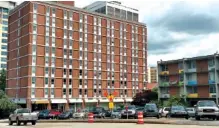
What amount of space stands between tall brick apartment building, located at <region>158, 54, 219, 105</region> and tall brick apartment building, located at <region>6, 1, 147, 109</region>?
21.1 m

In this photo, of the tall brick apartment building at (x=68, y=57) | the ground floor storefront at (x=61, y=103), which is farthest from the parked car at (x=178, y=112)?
the tall brick apartment building at (x=68, y=57)

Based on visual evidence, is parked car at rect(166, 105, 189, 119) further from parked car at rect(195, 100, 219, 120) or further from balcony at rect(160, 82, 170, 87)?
balcony at rect(160, 82, 170, 87)

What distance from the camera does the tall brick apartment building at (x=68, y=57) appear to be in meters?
78.3

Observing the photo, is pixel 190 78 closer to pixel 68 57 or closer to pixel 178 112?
pixel 68 57

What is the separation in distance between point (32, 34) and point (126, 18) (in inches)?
1489

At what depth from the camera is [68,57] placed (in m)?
84.6

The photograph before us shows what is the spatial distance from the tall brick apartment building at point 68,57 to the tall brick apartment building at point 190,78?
2115 cm

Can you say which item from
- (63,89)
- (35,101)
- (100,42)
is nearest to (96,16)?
(100,42)

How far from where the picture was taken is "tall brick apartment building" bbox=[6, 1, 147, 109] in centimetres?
7826

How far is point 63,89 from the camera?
270 feet

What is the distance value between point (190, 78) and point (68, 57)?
32746mm

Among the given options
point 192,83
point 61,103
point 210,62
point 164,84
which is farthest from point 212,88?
point 61,103

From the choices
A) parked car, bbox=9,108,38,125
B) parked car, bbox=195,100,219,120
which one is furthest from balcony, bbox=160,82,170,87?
parked car, bbox=9,108,38,125

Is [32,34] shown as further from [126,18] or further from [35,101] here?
[126,18]
